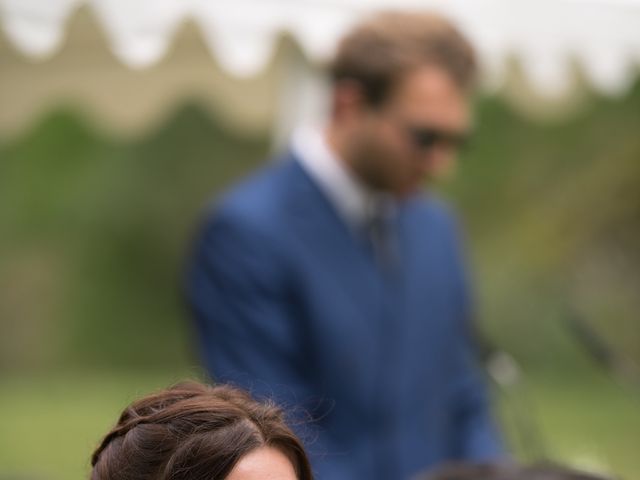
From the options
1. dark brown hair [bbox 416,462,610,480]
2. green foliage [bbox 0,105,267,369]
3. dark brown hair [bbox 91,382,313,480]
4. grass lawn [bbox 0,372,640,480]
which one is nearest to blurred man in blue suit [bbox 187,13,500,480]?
dark brown hair [bbox 416,462,610,480]

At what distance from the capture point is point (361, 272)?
3443 millimetres

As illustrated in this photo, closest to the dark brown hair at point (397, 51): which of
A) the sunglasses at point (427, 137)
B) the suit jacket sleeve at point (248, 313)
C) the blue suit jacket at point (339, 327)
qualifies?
the sunglasses at point (427, 137)

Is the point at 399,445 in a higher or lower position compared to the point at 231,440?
lower

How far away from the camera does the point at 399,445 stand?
3436 mm

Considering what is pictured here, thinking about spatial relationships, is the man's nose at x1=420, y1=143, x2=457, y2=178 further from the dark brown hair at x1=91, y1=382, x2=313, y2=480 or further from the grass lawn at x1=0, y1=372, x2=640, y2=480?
the grass lawn at x1=0, y1=372, x2=640, y2=480

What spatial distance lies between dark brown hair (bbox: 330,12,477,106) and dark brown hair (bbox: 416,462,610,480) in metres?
1.32

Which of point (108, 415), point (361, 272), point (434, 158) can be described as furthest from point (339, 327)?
point (108, 415)

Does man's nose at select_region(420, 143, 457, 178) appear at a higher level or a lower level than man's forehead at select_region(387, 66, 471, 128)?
lower

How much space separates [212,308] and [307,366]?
10.7 inches

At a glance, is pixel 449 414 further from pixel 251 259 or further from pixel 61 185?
pixel 61 185

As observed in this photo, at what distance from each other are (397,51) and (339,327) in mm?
704

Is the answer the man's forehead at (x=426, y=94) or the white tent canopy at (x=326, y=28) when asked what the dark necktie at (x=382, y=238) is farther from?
the white tent canopy at (x=326, y=28)

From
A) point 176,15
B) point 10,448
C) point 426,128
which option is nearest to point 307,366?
point 426,128

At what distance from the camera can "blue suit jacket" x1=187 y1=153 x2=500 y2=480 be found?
10.6 ft
